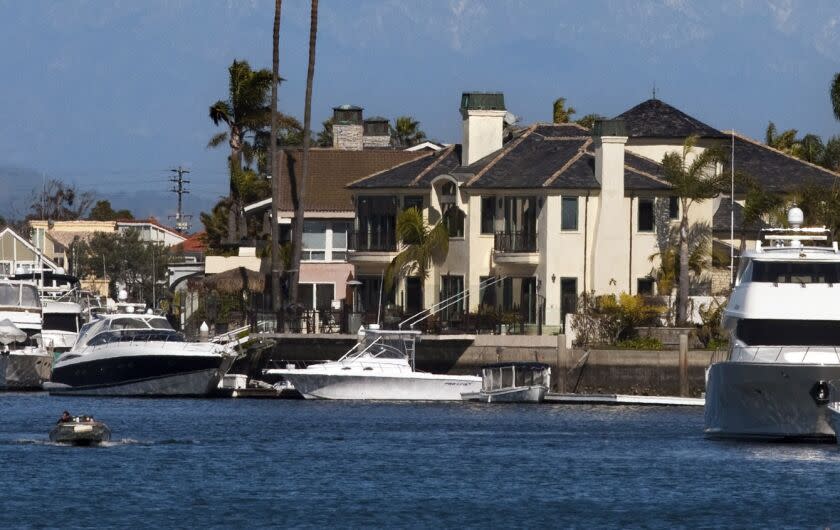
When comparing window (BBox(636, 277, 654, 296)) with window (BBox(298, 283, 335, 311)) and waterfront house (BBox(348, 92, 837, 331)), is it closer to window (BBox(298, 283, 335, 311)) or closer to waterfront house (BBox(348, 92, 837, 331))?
waterfront house (BBox(348, 92, 837, 331))

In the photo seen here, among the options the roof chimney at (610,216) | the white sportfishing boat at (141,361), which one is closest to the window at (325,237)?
the roof chimney at (610,216)

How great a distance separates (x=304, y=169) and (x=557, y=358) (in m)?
18.8

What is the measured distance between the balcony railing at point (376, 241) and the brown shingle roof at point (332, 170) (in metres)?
6.24

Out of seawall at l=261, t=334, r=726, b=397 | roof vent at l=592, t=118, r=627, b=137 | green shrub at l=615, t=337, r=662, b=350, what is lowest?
seawall at l=261, t=334, r=726, b=397

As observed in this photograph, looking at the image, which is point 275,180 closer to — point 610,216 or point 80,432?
point 610,216

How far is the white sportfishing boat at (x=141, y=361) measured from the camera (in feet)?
266

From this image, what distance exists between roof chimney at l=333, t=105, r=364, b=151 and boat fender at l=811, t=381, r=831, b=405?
52.9m

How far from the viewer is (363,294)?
94000 mm

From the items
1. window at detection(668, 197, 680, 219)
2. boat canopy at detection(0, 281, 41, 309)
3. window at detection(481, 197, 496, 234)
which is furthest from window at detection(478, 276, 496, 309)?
boat canopy at detection(0, 281, 41, 309)

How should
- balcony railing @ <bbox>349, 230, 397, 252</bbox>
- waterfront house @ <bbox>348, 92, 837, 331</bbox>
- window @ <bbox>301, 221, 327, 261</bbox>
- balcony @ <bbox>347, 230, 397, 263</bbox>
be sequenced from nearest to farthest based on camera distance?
waterfront house @ <bbox>348, 92, 837, 331</bbox>
balcony @ <bbox>347, 230, 397, 263</bbox>
balcony railing @ <bbox>349, 230, 397, 252</bbox>
window @ <bbox>301, 221, 327, 261</bbox>

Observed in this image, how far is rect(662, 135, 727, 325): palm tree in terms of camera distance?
3312 inches

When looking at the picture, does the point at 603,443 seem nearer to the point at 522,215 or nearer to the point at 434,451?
the point at 434,451

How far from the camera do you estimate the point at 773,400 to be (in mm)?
58344

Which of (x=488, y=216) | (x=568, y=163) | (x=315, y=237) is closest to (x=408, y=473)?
(x=488, y=216)
